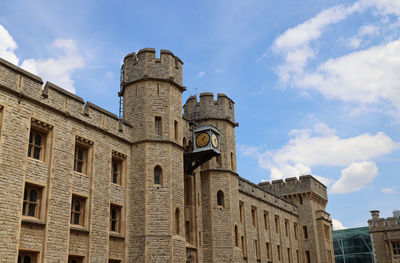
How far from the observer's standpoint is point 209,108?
34.2 meters

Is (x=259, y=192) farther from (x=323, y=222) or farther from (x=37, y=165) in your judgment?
(x=37, y=165)

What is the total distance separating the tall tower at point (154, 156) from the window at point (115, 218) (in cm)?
53

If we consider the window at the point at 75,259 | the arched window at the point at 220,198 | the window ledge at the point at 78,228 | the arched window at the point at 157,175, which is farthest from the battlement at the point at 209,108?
the window at the point at 75,259

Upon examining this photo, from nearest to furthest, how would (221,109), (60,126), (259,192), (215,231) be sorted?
(60,126), (215,231), (221,109), (259,192)

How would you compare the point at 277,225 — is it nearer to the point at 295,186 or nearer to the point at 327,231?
the point at 295,186

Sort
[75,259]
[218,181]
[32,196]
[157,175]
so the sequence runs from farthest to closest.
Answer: [218,181]
[157,175]
[75,259]
[32,196]

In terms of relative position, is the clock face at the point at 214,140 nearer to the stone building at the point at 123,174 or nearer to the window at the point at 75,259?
the stone building at the point at 123,174

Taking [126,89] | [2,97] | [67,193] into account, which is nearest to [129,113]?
[126,89]

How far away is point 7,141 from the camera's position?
60.8 ft

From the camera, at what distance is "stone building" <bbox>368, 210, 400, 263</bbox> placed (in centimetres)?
5647

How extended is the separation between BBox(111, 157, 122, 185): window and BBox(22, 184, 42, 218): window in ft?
18.0

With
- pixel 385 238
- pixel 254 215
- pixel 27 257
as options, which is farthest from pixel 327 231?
pixel 27 257

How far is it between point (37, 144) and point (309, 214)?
37.2 m

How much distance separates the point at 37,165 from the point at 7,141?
6.30 feet
